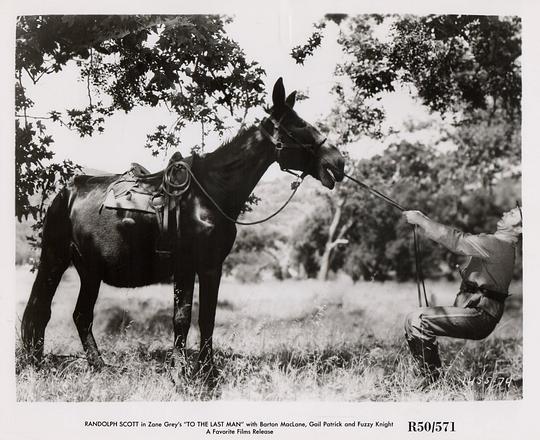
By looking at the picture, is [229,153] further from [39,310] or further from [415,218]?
[39,310]

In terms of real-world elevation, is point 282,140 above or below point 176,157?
above

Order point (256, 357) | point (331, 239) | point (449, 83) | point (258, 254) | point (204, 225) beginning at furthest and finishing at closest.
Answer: point (331, 239) < point (258, 254) < point (449, 83) < point (256, 357) < point (204, 225)

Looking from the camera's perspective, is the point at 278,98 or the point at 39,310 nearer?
the point at 278,98

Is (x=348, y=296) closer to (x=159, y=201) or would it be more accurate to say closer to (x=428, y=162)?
(x=428, y=162)

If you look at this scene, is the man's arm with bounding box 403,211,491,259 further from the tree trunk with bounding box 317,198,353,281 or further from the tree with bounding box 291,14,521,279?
the tree trunk with bounding box 317,198,353,281

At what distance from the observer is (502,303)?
15.1ft

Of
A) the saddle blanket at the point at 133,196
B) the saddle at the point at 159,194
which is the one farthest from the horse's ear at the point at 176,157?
the saddle blanket at the point at 133,196

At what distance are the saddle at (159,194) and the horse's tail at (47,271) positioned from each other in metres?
0.42

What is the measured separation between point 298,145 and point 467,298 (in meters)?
1.81

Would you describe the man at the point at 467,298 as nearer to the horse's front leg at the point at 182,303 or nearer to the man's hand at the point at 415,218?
the man's hand at the point at 415,218

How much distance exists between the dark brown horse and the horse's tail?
0.37ft

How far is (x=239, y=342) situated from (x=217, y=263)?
746 millimetres

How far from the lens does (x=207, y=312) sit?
4535 mm

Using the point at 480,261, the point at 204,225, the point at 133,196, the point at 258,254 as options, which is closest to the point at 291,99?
the point at 204,225
